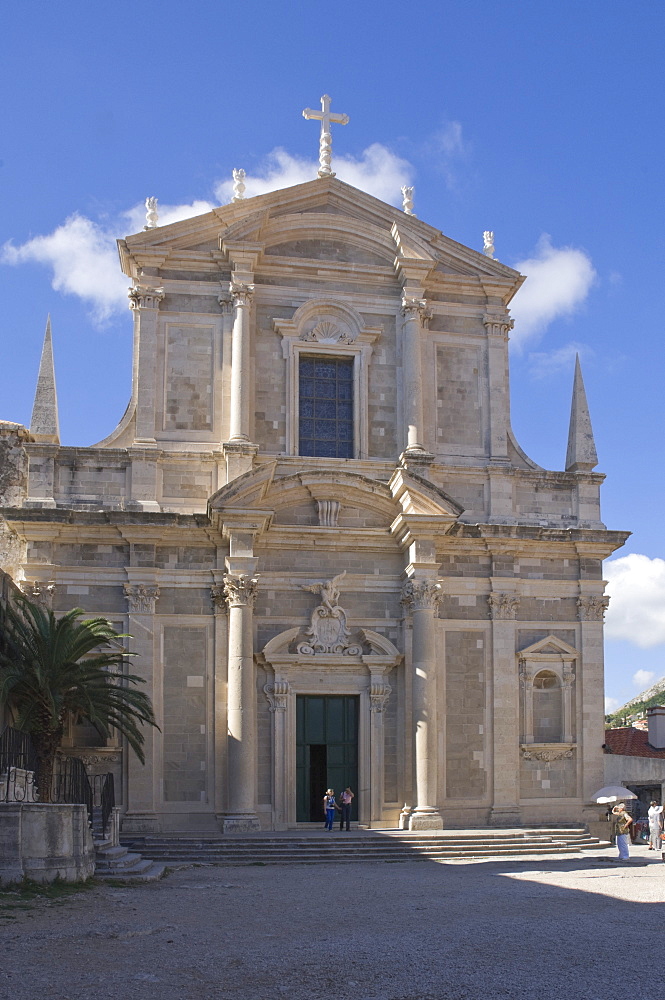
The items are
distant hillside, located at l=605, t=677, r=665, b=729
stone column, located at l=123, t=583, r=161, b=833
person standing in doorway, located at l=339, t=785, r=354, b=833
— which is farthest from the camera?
distant hillside, located at l=605, t=677, r=665, b=729

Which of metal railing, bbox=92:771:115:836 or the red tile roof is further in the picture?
the red tile roof

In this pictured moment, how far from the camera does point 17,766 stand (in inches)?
699

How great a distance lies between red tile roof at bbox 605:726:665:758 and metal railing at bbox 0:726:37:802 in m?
16.5

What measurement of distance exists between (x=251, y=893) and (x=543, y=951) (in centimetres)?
539

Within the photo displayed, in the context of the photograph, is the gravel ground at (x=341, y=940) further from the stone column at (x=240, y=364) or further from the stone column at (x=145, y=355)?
the stone column at (x=145, y=355)

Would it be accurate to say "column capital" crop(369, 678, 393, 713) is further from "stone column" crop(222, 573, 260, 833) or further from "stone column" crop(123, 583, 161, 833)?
"stone column" crop(123, 583, 161, 833)

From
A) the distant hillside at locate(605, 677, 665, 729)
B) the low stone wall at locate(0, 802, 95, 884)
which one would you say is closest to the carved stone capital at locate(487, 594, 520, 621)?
the low stone wall at locate(0, 802, 95, 884)

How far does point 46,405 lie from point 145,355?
7.20 feet

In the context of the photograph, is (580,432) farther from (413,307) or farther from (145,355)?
(145,355)

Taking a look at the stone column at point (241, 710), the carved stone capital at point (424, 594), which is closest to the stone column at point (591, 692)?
the carved stone capital at point (424, 594)

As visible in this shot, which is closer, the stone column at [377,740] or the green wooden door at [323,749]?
the stone column at [377,740]

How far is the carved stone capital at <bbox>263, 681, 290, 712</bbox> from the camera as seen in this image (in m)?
23.4

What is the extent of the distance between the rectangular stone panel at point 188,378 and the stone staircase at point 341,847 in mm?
8098

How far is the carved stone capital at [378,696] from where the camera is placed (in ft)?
77.6
